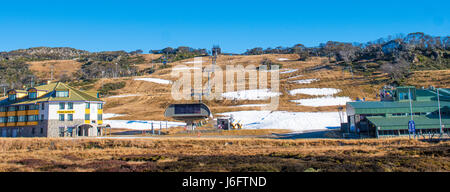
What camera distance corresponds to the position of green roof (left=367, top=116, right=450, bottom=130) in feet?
143

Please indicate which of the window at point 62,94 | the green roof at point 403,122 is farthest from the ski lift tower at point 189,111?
the green roof at point 403,122

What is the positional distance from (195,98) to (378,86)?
54964 millimetres

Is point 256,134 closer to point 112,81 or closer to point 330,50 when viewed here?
point 112,81

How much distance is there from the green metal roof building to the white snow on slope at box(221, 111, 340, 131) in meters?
8.34

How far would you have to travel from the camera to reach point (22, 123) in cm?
5188

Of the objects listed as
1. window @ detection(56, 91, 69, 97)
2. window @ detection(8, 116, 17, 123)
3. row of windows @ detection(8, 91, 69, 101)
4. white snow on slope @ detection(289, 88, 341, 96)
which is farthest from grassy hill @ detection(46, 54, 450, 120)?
window @ detection(8, 116, 17, 123)

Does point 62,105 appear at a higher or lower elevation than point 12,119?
higher

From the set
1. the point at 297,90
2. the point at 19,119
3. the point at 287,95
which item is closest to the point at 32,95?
the point at 19,119

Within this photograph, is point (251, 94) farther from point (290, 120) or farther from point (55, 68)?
point (55, 68)

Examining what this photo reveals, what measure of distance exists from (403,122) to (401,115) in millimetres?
3287

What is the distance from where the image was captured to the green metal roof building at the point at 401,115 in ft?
144

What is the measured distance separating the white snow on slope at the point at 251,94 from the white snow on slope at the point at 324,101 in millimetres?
11451

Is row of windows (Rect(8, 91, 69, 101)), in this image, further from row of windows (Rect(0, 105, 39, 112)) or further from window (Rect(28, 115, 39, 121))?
window (Rect(28, 115, 39, 121))

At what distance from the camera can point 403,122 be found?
1767 inches
